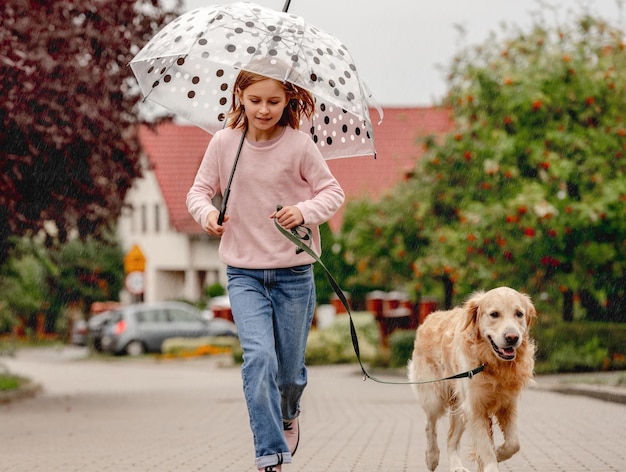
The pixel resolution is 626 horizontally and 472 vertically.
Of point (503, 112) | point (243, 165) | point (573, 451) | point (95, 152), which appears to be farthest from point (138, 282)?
point (243, 165)

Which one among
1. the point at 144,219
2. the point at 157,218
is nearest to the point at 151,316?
the point at 157,218

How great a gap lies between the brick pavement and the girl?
232 centimetres

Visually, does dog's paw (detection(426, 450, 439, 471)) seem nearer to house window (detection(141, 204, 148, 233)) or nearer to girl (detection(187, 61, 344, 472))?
girl (detection(187, 61, 344, 472))

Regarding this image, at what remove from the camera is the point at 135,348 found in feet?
112

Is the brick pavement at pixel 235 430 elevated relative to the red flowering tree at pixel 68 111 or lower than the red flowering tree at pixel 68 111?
lower

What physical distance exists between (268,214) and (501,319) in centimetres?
146

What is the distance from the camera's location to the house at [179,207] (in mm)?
47656

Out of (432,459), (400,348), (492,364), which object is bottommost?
(400,348)

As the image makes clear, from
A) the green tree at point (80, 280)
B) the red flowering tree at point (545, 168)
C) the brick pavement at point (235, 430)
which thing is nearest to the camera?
the brick pavement at point (235, 430)

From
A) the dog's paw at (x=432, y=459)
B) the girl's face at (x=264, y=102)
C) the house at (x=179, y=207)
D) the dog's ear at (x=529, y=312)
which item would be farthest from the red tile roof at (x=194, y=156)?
the girl's face at (x=264, y=102)

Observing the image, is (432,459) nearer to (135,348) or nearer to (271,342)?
(271,342)

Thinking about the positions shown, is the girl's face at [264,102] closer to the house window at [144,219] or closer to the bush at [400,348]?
the bush at [400,348]

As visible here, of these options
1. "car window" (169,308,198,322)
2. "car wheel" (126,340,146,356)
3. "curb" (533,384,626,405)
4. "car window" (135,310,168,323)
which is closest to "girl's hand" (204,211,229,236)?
"curb" (533,384,626,405)

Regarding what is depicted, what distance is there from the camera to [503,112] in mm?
21312
